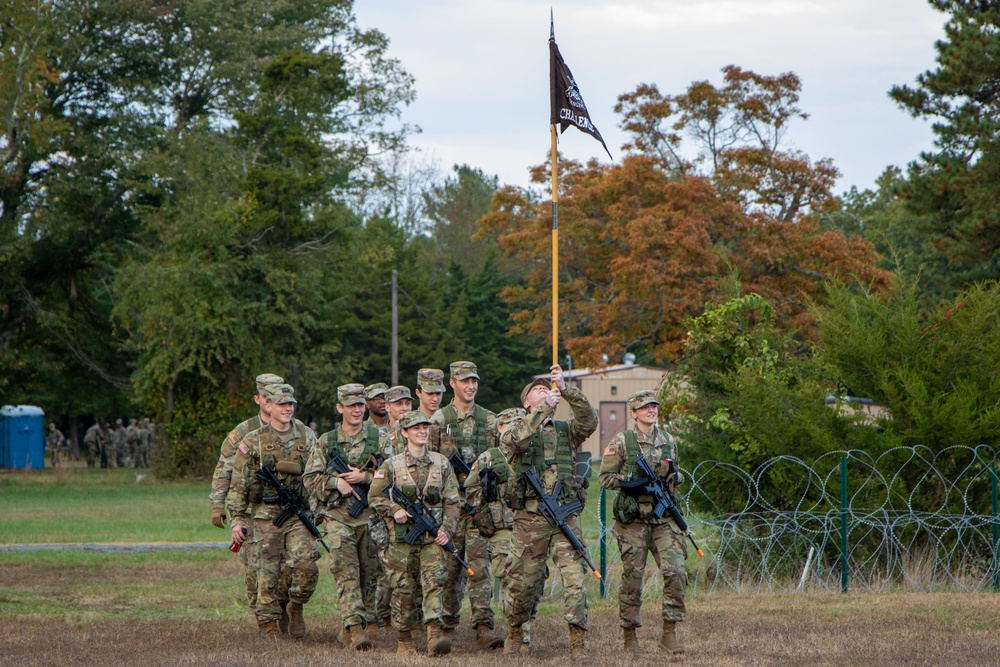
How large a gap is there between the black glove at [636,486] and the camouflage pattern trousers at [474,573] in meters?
1.41

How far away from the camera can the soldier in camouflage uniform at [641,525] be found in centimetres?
1031

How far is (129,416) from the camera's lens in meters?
59.7

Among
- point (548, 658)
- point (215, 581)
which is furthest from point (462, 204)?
point (548, 658)

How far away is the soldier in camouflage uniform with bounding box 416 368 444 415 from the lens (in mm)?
11367

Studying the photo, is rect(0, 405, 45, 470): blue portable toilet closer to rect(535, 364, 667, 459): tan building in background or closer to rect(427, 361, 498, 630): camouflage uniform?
rect(535, 364, 667, 459): tan building in background

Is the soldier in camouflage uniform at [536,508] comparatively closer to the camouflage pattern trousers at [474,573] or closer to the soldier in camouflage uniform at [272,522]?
the camouflage pattern trousers at [474,573]

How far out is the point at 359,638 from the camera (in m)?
10.7

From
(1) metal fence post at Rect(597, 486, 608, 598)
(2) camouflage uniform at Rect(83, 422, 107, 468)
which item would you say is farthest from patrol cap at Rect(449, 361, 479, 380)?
(2) camouflage uniform at Rect(83, 422, 107, 468)

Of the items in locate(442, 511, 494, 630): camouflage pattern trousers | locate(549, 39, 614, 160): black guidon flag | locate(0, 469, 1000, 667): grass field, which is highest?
locate(549, 39, 614, 160): black guidon flag

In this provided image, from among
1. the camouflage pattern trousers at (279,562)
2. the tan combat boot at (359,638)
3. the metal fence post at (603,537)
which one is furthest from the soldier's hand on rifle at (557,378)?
the metal fence post at (603,537)

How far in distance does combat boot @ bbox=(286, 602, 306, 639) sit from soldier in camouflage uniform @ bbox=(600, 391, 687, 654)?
2.83m

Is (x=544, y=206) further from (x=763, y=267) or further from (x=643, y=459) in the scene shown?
(x=643, y=459)

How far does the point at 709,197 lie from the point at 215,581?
18.7m

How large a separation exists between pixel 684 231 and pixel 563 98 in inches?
724
